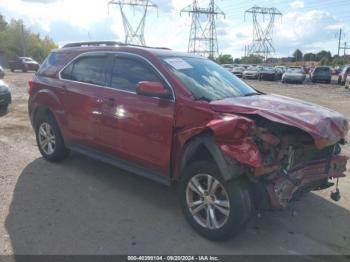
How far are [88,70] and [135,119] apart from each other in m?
1.41

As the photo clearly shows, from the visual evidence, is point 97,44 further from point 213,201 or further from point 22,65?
point 22,65

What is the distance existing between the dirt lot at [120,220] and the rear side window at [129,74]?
141cm

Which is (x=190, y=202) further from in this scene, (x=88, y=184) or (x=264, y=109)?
(x=88, y=184)

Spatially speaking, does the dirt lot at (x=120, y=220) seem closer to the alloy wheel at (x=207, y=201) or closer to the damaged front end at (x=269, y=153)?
the alloy wheel at (x=207, y=201)

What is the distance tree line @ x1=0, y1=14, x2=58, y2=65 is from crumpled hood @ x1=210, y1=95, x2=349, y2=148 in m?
74.2

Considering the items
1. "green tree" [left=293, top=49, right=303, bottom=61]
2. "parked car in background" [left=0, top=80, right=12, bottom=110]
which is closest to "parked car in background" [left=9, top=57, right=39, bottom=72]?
"parked car in background" [left=0, top=80, right=12, bottom=110]

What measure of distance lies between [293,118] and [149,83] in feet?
5.08

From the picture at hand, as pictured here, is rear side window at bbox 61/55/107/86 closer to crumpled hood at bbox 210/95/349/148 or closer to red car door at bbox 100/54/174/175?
red car door at bbox 100/54/174/175

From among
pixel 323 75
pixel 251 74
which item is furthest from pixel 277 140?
pixel 251 74

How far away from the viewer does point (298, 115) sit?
144 inches

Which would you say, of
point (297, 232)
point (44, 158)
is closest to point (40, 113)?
point (44, 158)

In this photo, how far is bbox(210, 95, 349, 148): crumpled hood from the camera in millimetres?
3457

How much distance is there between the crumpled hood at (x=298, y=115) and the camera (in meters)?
3.46

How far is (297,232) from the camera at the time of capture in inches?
160
